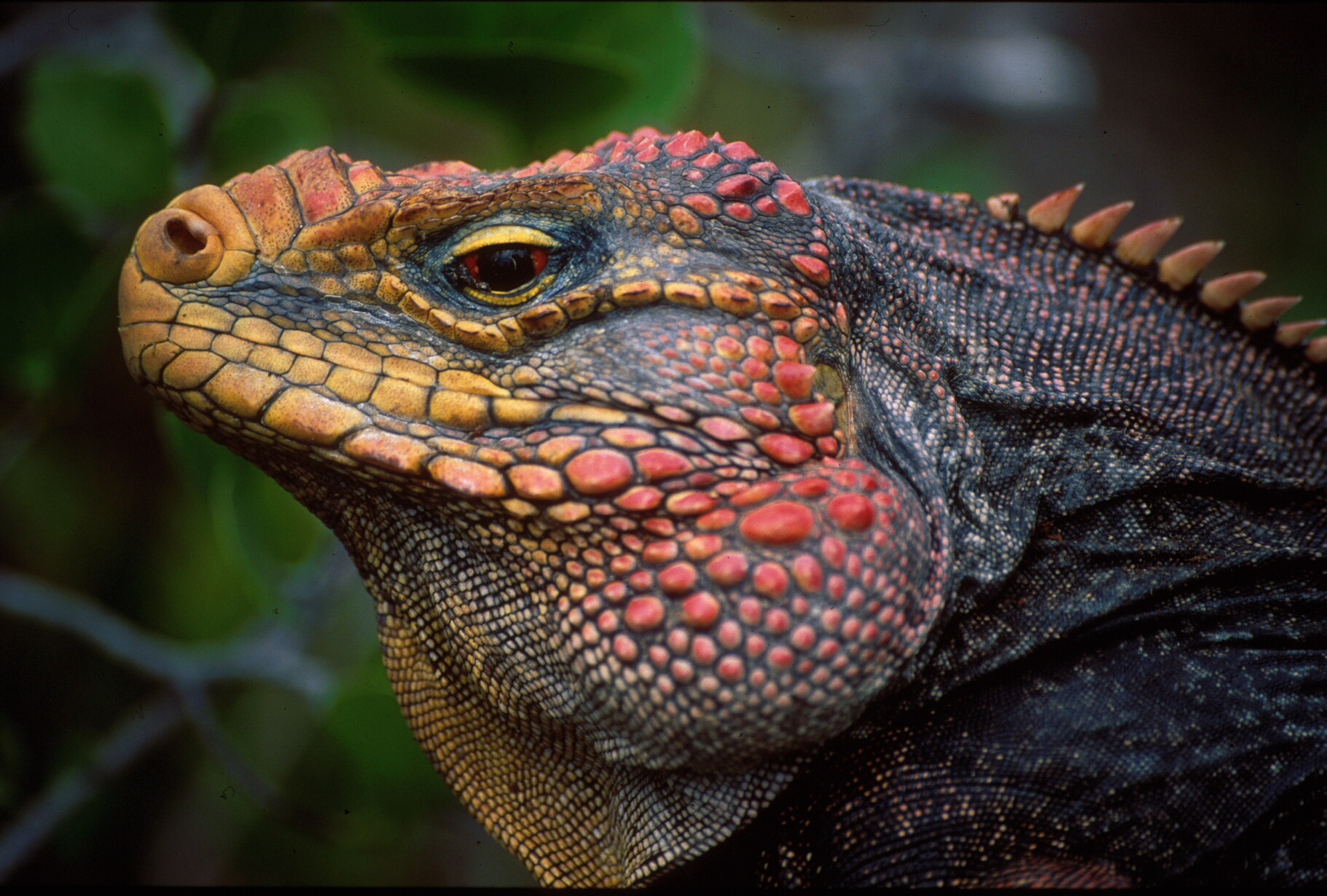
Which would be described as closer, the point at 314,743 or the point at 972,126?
the point at 314,743

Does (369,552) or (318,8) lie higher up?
(318,8)

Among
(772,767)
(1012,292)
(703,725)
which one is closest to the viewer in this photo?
(703,725)

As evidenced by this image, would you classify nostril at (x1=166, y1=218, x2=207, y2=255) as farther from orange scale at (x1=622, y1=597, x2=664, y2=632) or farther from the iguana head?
orange scale at (x1=622, y1=597, x2=664, y2=632)

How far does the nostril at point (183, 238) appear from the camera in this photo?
59.1 inches

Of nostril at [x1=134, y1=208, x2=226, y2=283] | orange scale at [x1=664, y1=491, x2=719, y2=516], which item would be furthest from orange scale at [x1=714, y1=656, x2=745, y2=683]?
nostril at [x1=134, y1=208, x2=226, y2=283]

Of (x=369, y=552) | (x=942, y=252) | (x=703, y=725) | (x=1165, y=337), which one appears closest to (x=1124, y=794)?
(x=703, y=725)

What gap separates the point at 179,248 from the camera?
1.50 meters

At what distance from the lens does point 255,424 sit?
1423mm

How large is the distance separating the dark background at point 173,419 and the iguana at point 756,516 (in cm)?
101

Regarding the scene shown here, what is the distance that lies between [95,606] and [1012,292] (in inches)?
120

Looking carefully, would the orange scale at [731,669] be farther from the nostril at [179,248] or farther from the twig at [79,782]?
the twig at [79,782]

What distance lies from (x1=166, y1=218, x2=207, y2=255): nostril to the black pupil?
0.44 m

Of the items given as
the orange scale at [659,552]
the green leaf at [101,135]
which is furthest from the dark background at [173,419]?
the orange scale at [659,552]

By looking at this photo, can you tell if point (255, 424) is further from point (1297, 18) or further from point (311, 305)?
point (1297, 18)
